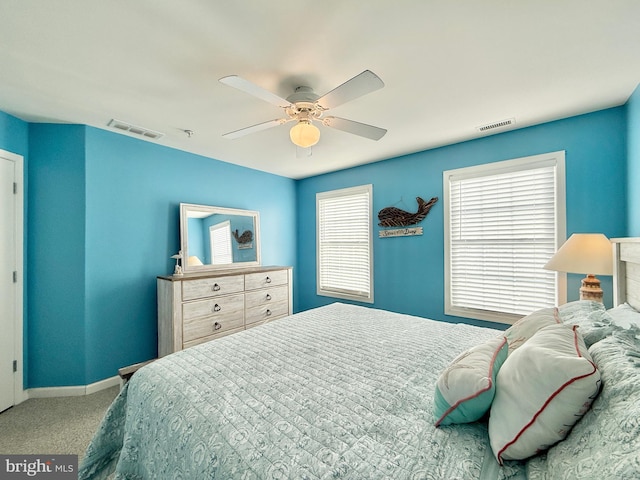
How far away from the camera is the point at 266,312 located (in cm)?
356

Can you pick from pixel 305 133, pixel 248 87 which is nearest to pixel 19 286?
pixel 248 87

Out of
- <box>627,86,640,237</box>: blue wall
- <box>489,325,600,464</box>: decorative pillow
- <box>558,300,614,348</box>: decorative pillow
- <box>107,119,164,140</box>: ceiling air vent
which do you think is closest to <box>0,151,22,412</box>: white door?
<box>107,119,164,140</box>: ceiling air vent

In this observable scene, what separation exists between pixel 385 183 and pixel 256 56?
2492mm

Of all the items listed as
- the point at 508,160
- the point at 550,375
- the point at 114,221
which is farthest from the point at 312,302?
the point at 550,375

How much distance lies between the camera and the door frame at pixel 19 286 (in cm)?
241

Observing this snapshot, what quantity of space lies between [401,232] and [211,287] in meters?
2.41

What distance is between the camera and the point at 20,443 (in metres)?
1.91

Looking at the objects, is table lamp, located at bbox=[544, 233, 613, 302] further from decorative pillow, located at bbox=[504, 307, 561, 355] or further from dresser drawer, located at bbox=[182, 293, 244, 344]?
dresser drawer, located at bbox=[182, 293, 244, 344]

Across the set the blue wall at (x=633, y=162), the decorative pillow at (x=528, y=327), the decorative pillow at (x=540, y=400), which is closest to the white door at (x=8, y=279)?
the decorative pillow at (x=540, y=400)

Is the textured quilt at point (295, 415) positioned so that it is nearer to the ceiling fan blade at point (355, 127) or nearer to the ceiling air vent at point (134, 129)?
the ceiling fan blade at point (355, 127)

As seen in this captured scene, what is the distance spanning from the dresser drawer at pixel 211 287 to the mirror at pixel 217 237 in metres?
0.39

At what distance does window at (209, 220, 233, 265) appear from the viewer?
11.5ft

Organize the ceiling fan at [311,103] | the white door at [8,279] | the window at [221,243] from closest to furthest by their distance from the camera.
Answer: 1. the ceiling fan at [311,103]
2. the white door at [8,279]
3. the window at [221,243]

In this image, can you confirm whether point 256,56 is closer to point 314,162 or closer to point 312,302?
point 314,162
